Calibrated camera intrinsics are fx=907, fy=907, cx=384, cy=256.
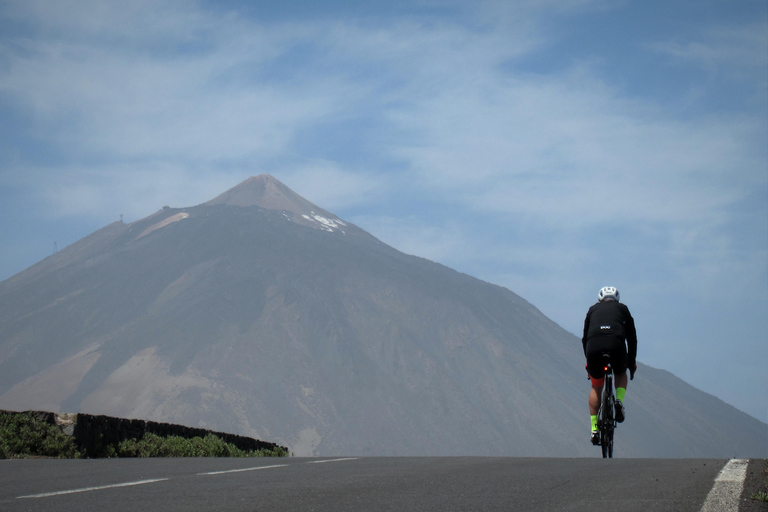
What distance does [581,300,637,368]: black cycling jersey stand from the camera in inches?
443

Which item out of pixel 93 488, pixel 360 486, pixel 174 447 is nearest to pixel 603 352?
pixel 360 486

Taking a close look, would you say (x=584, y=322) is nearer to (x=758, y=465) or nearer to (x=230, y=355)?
(x=758, y=465)

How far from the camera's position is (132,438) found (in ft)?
44.7

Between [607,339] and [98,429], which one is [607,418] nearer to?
[607,339]

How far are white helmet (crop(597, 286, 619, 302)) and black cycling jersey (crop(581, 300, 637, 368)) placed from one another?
7cm

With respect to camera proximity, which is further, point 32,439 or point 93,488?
point 32,439

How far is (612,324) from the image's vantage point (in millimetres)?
11250

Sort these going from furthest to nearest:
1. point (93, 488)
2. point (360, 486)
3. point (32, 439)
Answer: point (32, 439) < point (360, 486) < point (93, 488)

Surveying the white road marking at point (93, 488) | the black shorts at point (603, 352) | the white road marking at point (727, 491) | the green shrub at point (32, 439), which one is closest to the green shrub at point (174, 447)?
the green shrub at point (32, 439)

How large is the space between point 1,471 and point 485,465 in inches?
182

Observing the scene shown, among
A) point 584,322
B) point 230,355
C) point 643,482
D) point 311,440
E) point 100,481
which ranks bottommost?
point 100,481

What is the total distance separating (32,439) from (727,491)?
28.9 ft

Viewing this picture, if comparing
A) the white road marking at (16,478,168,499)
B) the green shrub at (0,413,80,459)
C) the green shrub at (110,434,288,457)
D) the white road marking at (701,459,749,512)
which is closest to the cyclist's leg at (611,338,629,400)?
the white road marking at (701,459,749,512)

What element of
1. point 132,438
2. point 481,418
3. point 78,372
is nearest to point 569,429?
point 481,418
